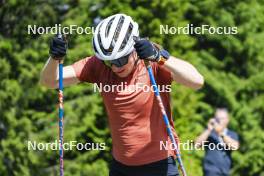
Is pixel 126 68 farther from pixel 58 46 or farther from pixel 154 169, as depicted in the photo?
pixel 154 169

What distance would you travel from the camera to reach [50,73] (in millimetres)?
4711

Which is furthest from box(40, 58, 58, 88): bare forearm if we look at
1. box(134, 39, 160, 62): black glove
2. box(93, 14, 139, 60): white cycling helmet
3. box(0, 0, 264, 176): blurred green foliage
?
box(0, 0, 264, 176): blurred green foliage

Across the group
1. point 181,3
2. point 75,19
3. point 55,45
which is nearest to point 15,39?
point 75,19

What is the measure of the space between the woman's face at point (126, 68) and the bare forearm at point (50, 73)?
1.39 feet

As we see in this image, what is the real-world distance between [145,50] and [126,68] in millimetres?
221

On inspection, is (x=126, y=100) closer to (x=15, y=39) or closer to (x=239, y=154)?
(x=15, y=39)

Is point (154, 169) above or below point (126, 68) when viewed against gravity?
below

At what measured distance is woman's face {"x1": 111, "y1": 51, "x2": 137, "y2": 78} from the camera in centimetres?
445

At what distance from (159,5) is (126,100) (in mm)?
6166

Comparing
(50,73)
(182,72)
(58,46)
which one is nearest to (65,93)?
(50,73)

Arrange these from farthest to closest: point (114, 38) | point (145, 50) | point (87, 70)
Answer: point (87, 70), point (114, 38), point (145, 50)

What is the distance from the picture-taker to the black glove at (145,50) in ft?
14.1

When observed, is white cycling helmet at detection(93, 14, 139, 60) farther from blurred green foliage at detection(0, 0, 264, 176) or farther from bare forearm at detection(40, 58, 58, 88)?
blurred green foliage at detection(0, 0, 264, 176)

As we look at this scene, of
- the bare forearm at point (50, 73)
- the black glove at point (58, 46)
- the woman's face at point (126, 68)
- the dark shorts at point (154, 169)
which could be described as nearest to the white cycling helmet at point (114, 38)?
the woman's face at point (126, 68)
